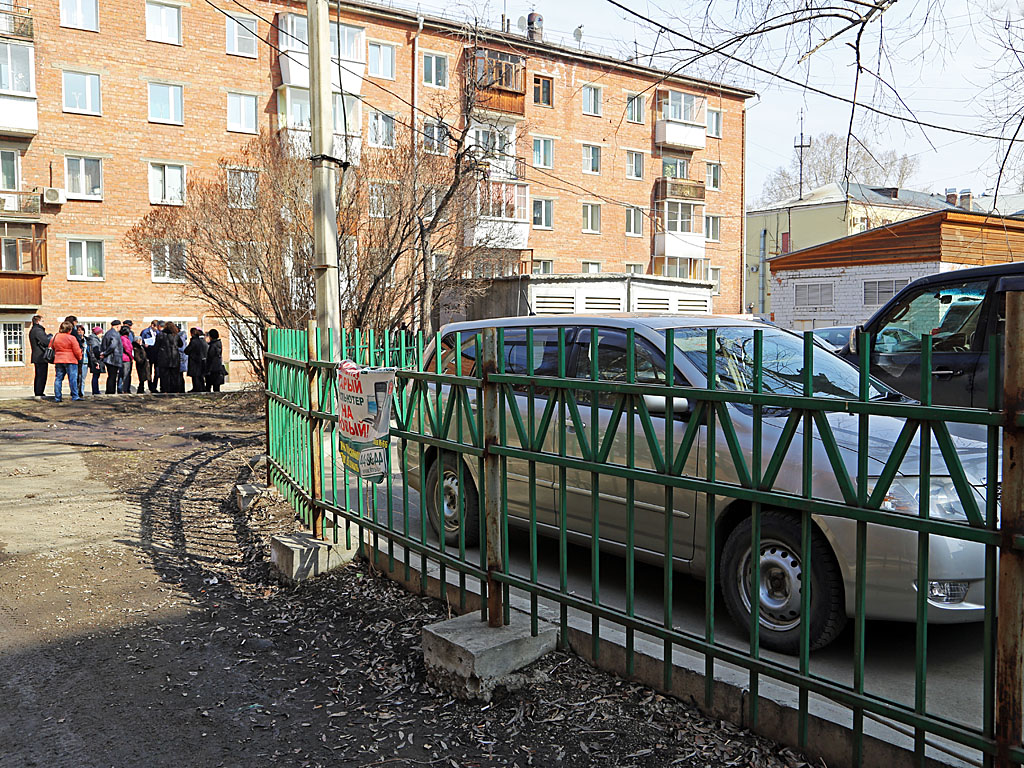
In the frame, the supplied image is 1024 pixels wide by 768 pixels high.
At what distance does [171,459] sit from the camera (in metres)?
11.4

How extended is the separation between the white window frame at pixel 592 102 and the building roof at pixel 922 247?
13.6 m

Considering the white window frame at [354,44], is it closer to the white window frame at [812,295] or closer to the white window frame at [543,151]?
the white window frame at [543,151]

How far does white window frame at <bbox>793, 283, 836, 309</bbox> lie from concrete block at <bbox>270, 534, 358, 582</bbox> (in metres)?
26.3

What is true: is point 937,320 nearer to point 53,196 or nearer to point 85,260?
point 53,196

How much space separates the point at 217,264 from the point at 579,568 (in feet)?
49.5

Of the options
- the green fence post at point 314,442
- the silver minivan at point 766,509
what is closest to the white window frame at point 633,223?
the silver minivan at point 766,509

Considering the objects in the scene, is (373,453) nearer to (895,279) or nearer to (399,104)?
(895,279)

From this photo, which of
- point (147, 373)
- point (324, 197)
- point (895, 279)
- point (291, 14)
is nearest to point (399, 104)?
point (291, 14)

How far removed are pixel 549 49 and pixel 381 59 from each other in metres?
21.6

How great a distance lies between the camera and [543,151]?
128ft

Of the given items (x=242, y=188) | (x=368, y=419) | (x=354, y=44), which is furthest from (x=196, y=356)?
(x=368, y=419)

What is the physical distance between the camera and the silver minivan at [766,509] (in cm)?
384

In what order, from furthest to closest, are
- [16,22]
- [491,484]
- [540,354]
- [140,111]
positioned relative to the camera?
[140,111] → [16,22] → [540,354] → [491,484]

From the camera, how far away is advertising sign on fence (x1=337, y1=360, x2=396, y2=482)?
4906mm
